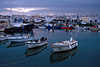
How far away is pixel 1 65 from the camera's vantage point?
161 inches

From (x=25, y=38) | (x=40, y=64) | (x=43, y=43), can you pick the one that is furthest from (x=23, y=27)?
(x=40, y=64)

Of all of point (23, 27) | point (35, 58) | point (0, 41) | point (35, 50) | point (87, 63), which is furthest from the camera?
point (23, 27)

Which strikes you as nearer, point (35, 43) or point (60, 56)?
point (60, 56)

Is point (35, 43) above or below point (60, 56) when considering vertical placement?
above

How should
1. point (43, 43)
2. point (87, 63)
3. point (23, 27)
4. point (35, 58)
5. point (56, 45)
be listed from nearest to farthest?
point (87, 63) → point (35, 58) → point (56, 45) → point (43, 43) → point (23, 27)

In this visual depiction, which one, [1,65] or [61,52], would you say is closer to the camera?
[1,65]

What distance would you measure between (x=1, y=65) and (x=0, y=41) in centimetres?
425

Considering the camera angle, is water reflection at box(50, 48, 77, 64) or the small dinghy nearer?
water reflection at box(50, 48, 77, 64)

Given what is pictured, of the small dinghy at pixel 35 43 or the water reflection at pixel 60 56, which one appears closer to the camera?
the water reflection at pixel 60 56

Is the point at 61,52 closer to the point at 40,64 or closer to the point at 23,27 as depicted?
the point at 40,64

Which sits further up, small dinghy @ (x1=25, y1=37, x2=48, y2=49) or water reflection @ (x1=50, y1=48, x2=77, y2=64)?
small dinghy @ (x1=25, y1=37, x2=48, y2=49)

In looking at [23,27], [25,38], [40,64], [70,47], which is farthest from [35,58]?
[23,27]

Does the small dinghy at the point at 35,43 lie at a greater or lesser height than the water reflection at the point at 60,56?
greater

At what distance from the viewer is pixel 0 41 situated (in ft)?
26.7
